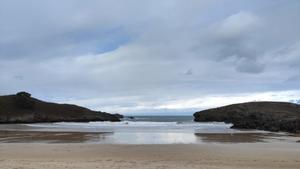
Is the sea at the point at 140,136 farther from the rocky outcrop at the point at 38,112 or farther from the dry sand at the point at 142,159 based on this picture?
the rocky outcrop at the point at 38,112

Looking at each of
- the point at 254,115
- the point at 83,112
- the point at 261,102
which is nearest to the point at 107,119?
the point at 83,112

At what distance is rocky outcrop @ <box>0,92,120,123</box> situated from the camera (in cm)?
9706

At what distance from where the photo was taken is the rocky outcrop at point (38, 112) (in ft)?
318

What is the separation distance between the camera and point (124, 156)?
75.1 feet

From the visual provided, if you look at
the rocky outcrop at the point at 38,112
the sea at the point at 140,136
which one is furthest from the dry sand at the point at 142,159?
the rocky outcrop at the point at 38,112

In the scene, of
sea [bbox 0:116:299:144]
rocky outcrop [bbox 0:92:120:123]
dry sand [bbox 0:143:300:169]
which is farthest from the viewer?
rocky outcrop [bbox 0:92:120:123]

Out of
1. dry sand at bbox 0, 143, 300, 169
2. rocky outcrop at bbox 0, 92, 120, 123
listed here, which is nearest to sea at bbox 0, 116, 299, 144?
dry sand at bbox 0, 143, 300, 169

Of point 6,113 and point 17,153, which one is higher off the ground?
point 6,113

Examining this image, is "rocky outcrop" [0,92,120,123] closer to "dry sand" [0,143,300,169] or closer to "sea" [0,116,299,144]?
"sea" [0,116,299,144]

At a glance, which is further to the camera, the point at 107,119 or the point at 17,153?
the point at 107,119

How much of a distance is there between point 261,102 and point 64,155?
294 ft

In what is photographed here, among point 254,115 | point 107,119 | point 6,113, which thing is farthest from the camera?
point 107,119

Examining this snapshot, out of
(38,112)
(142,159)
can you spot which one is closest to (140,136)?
(142,159)

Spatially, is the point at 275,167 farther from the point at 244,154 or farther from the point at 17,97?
the point at 17,97
